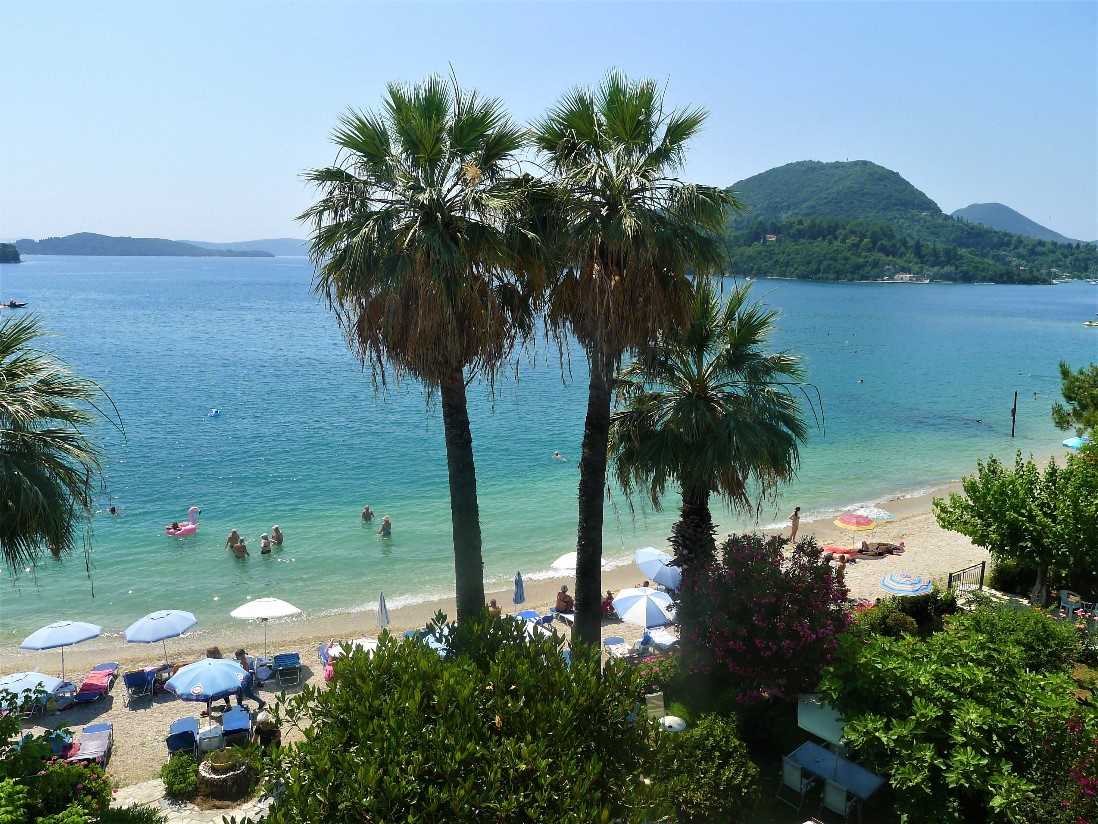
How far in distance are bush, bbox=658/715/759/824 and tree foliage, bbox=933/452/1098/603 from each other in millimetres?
8970

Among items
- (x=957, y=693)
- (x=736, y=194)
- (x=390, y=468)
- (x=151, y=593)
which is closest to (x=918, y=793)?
(x=957, y=693)

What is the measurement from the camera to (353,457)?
38656 mm

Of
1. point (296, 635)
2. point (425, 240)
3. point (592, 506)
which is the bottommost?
point (296, 635)

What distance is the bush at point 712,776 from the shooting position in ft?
28.9

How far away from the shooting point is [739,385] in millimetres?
12695

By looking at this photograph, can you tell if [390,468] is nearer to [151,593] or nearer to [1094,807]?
[151,593]

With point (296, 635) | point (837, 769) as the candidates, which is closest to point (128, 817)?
point (837, 769)

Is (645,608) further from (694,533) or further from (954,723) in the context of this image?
(954,723)

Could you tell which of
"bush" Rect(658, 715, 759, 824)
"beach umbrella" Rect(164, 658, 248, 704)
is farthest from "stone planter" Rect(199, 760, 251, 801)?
"bush" Rect(658, 715, 759, 824)

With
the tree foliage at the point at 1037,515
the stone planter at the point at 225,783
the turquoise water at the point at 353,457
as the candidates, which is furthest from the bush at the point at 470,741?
the tree foliage at the point at 1037,515

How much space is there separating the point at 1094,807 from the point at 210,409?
49.6m

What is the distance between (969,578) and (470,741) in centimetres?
1867

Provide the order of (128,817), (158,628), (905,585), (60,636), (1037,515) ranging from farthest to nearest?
(905,585)
(158,628)
(60,636)
(1037,515)
(128,817)

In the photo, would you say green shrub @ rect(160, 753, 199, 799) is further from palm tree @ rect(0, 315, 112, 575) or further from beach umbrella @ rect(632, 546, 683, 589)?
beach umbrella @ rect(632, 546, 683, 589)
